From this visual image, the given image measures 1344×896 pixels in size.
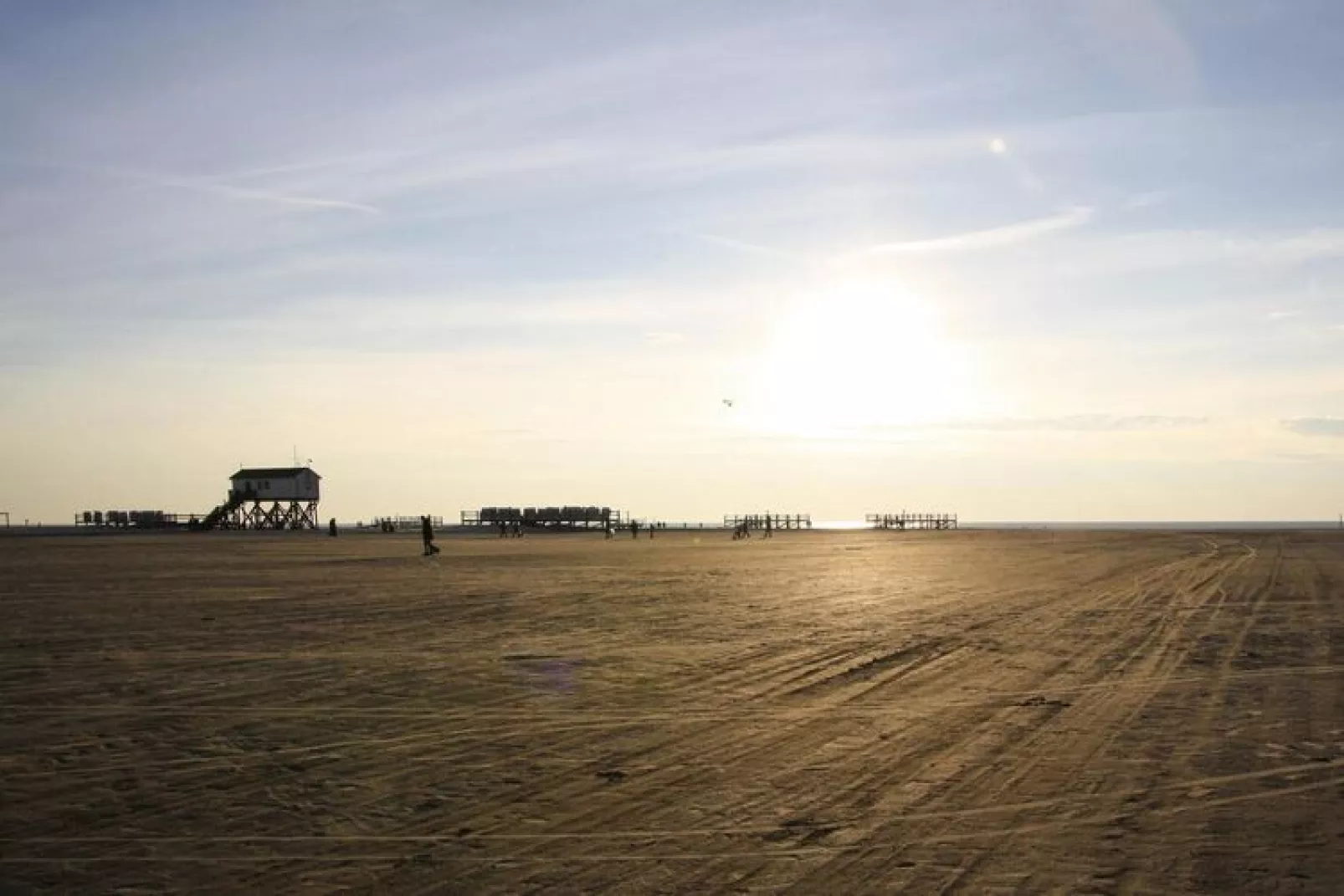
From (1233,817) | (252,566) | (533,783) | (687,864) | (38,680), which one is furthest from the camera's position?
(252,566)

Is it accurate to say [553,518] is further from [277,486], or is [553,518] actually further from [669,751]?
[669,751]

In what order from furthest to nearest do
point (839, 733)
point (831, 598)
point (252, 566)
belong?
point (252, 566)
point (831, 598)
point (839, 733)

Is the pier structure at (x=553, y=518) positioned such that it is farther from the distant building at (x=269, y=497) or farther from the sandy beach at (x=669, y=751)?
the sandy beach at (x=669, y=751)

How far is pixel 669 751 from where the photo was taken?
9.78m

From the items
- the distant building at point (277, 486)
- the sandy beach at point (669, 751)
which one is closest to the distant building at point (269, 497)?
the distant building at point (277, 486)

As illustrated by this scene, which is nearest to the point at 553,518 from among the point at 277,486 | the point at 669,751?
the point at 277,486

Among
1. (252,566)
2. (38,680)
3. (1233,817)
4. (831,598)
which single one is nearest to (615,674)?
(38,680)

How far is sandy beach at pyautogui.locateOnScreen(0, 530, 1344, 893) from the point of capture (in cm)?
679

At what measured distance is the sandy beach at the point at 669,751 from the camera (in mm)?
6785

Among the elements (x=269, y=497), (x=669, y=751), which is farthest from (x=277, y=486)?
(x=669, y=751)

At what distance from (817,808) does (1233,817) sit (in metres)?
2.88

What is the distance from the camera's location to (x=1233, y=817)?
7.70m

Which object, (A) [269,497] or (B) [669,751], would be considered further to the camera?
(A) [269,497]

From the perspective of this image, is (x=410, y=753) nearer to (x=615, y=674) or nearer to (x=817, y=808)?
(x=817, y=808)
